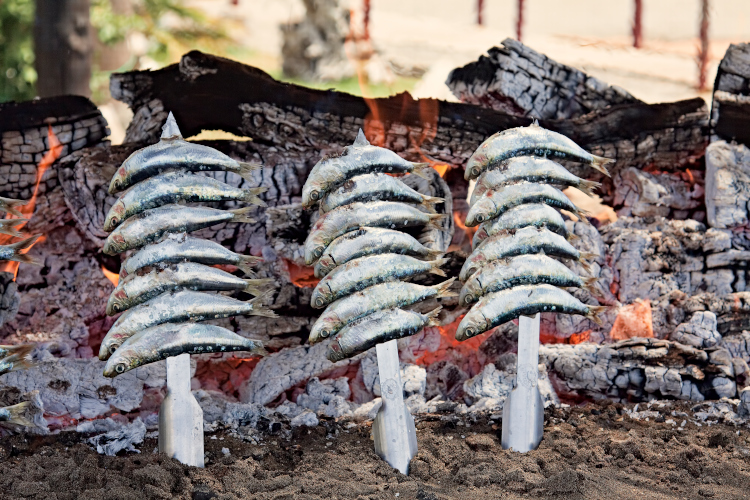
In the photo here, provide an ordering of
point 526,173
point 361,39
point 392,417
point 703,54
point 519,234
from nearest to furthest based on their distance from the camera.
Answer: point 392,417
point 519,234
point 526,173
point 361,39
point 703,54

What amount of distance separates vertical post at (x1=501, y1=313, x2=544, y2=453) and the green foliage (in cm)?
468

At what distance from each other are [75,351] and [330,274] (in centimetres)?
283

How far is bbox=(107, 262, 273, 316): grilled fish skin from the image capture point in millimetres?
5305

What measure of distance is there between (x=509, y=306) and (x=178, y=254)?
223 centimetres

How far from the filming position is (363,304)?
531cm

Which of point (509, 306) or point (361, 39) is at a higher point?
point (361, 39)

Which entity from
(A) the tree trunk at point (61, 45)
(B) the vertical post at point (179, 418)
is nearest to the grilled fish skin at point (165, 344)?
(B) the vertical post at point (179, 418)

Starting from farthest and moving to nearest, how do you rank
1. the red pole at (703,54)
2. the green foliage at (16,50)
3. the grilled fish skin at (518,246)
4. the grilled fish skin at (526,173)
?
the red pole at (703,54) → the green foliage at (16,50) → the grilled fish skin at (526,173) → the grilled fish skin at (518,246)

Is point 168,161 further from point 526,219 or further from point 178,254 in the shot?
point 526,219

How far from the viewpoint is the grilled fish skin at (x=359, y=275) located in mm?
5352

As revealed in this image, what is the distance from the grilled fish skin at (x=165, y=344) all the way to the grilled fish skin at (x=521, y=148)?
2.09 meters

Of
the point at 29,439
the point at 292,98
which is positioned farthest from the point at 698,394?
the point at 29,439

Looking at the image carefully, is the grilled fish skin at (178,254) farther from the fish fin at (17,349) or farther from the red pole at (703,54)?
the red pole at (703,54)

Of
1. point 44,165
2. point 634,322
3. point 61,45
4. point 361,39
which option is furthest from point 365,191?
→ point 61,45
